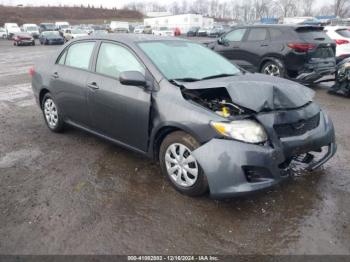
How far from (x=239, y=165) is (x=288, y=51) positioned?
6.60 m

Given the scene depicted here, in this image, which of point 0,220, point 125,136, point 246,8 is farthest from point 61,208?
point 246,8

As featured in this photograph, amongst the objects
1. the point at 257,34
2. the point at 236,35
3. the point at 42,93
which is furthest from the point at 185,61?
the point at 236,35

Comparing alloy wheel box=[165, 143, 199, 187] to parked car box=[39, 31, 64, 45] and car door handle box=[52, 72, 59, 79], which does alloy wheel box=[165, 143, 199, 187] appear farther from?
parked car box=[39, 31, 64, 45]

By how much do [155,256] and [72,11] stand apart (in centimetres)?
9835

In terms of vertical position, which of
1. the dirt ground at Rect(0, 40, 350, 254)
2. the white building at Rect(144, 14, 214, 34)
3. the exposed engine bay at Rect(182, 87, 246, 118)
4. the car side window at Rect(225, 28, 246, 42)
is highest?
the white building at Rect(144, 14, 214, 34)

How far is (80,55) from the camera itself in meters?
4.91

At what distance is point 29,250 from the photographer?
2.79 m

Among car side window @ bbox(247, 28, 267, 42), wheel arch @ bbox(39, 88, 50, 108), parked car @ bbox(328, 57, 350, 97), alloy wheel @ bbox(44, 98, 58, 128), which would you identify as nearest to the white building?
car side window @ bbox(247, 28, 267, 42)

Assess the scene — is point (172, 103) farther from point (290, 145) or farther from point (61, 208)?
point (61, 208)

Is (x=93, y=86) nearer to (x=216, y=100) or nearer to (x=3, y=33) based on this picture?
(x=216, y=100)

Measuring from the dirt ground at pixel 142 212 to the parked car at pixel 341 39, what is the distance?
25.4 feet

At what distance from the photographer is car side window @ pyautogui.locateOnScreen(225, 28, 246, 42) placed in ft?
33.4

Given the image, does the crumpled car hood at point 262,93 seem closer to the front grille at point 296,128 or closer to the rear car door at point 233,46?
the front grille at point 296,128

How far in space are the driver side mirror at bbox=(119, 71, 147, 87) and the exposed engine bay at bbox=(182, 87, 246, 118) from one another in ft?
1.53
